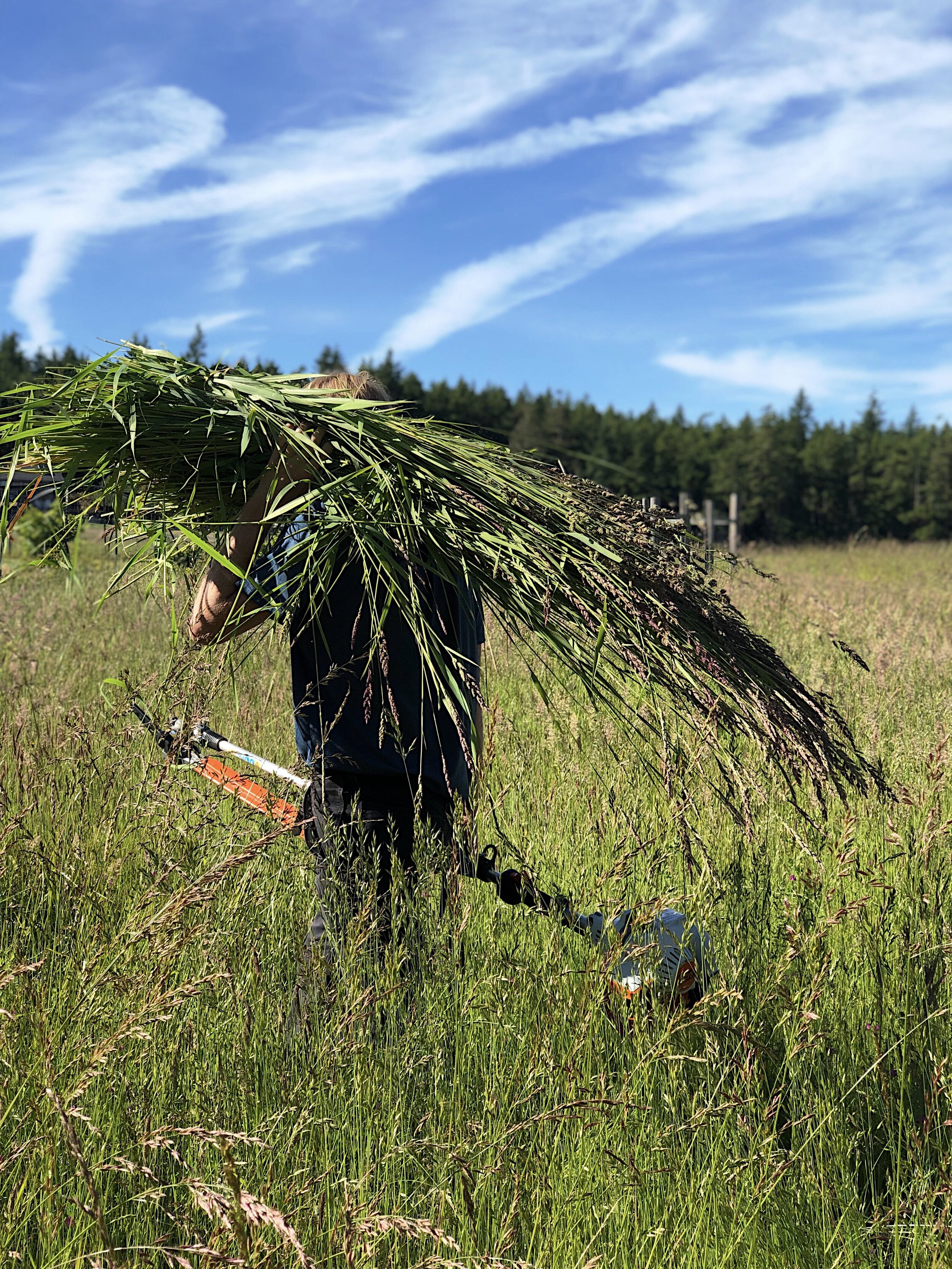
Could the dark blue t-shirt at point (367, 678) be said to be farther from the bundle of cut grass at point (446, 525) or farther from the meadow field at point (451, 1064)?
the meadow field at point (451, 1064)

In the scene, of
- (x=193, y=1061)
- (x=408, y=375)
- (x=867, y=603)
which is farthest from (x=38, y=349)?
(x=193, y=1061)

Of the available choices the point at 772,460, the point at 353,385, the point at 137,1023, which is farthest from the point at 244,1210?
the point at 772,460

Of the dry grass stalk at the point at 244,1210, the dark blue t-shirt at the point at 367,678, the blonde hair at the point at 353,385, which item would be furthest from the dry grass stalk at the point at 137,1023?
the blonde hair at the point at 353,385

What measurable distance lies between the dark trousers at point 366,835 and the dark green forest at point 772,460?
39.0m

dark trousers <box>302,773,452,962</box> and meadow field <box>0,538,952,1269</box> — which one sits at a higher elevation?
dark trousers <box>302,773,452,962</box>

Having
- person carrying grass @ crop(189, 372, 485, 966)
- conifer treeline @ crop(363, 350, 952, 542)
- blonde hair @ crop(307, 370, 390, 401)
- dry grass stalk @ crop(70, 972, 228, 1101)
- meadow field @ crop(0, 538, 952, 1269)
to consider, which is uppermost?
conifer treeline @ crop(363, 350, 952, 542)

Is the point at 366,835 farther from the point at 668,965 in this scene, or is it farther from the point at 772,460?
the point at 772,460

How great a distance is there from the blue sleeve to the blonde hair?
316mm

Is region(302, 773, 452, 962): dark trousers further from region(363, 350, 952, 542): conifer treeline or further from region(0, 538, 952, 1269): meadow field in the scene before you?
region(363, 350, 952, 542): conifer treeline

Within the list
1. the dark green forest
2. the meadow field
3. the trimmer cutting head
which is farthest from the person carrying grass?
the dark green forest

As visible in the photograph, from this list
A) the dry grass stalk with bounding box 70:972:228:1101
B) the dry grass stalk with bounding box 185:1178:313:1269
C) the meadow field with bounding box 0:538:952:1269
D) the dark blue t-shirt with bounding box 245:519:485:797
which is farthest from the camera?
the dark blue t-shirt with bounding box 245:519:485:797

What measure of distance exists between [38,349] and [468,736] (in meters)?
62.5

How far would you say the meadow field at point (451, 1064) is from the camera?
4.04ft

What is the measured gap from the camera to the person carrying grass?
1.74m
